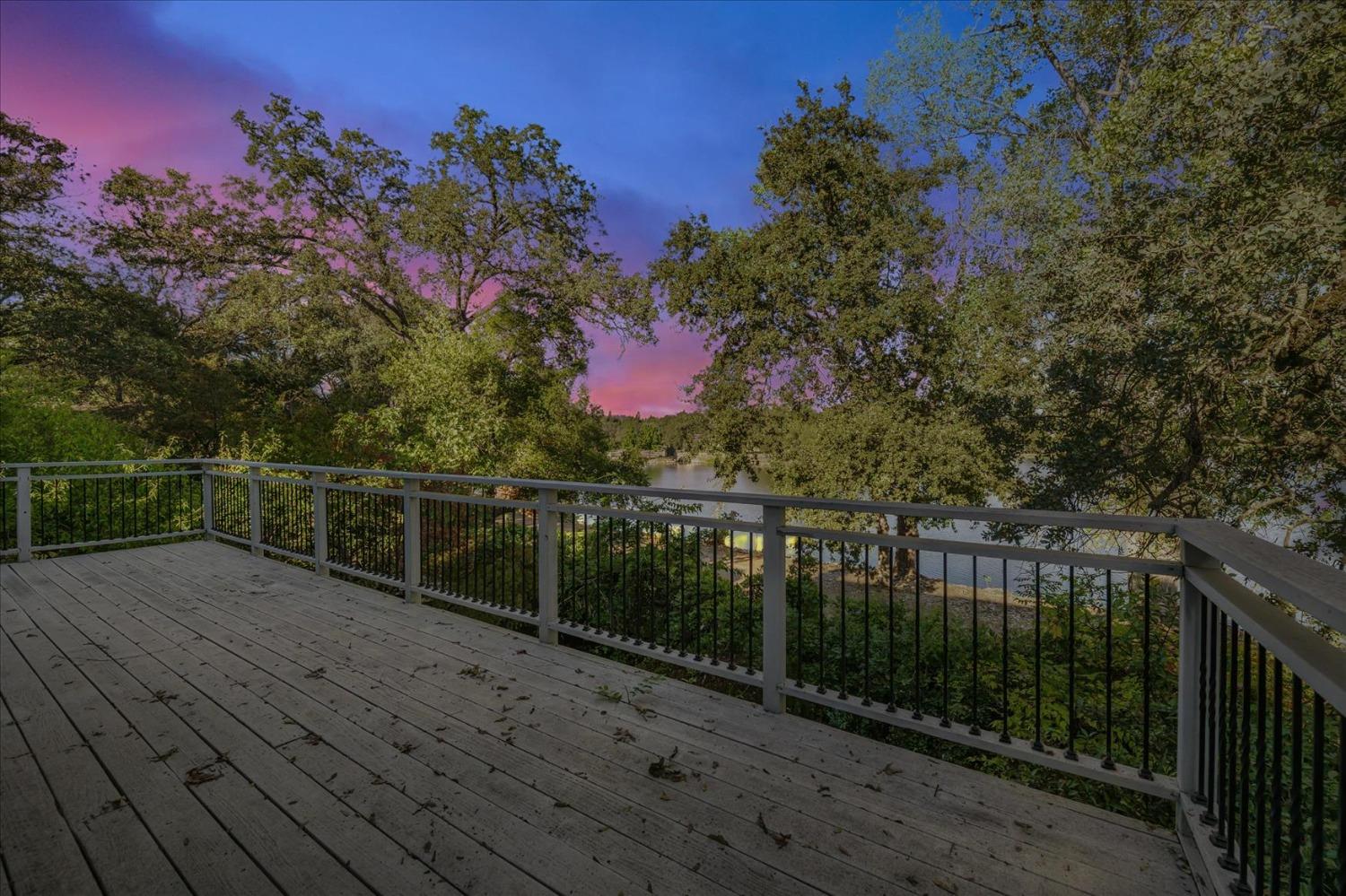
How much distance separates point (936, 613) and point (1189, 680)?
20.6ft

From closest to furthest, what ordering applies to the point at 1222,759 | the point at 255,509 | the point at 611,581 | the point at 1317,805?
the point at 1317,805 < the point at 1222,759 < the point at 611,581 < the point at 255,509

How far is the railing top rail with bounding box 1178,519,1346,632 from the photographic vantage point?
852mm

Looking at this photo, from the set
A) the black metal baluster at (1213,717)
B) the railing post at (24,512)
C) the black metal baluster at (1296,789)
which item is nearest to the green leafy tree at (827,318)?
the black metal baluster at (1213,717)

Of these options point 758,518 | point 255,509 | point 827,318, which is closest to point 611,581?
point 255,509

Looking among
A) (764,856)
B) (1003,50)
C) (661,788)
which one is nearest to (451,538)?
(661,788)

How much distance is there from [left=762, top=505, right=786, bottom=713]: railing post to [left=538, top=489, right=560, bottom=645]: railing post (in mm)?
1459

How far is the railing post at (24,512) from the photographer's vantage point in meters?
5.97

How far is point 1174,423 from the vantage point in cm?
800

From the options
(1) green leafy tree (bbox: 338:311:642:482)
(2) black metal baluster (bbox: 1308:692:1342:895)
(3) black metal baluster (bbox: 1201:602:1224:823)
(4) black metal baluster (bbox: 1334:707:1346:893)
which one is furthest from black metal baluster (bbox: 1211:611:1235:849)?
(1) green leafy tree (bbox: 338:311:642:482)

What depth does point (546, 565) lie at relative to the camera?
3.80 meters

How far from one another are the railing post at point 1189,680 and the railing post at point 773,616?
4.70ft

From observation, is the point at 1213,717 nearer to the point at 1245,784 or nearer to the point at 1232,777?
the point at 1232,777

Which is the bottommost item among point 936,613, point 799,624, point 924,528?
point 936,613

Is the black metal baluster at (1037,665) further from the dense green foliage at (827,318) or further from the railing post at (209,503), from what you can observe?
the dense green foliage at (827,318)
